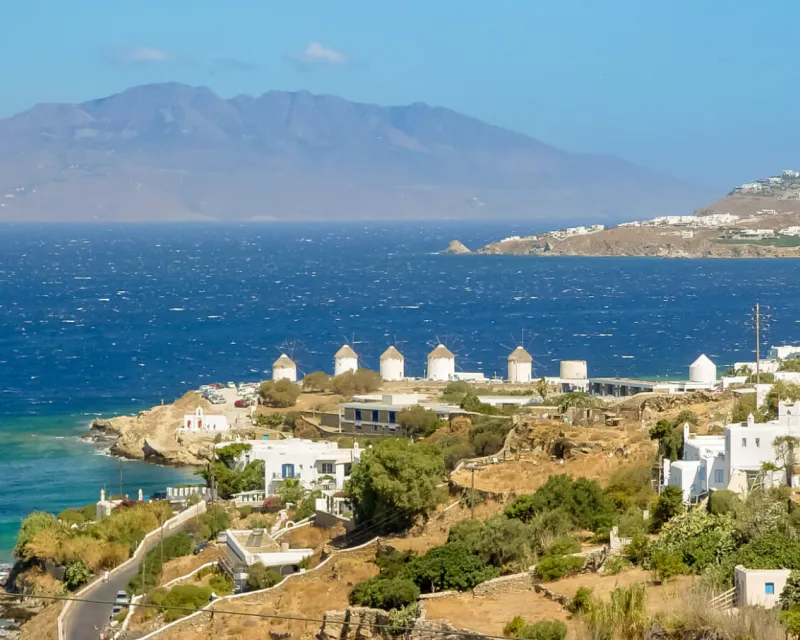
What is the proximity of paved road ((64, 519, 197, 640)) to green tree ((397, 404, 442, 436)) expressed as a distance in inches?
449

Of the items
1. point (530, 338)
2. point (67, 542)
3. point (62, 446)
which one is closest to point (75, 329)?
point (530, 338)

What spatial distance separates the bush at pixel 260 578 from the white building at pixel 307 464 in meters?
8.64

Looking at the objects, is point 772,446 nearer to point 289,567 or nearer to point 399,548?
point 399,548

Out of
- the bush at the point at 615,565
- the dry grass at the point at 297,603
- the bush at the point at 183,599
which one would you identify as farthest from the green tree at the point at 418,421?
the bush at the point at 615,565

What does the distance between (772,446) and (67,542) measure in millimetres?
13639

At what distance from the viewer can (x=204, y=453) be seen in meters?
47.8

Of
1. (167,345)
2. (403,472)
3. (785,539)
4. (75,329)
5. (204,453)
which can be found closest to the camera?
(785,539)

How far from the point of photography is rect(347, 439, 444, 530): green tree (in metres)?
27.5

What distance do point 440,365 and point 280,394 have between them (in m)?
7.66

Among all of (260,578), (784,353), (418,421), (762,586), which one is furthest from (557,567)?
(784,353)

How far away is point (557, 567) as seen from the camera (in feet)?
71.2

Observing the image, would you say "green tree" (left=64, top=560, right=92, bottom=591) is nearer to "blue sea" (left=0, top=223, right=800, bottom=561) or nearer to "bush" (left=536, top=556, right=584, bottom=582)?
"blue sea" (left=0, top=223, right=800, bottom=561)

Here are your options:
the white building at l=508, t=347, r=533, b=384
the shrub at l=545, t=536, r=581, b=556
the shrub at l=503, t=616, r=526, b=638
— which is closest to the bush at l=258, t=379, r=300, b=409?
the white building at l=508, t=347, r=533, b=384

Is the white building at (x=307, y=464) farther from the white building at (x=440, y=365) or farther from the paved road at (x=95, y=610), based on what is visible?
the white building at (x=440, y=365)
